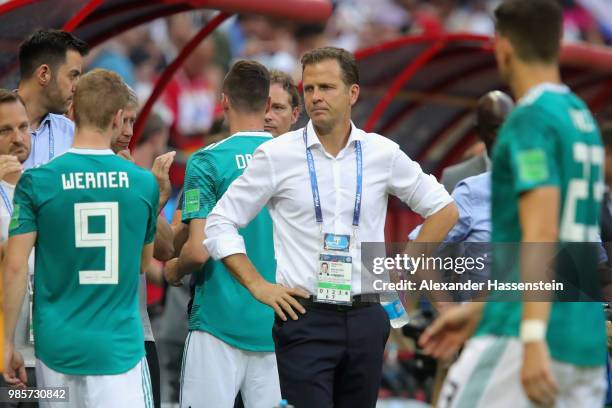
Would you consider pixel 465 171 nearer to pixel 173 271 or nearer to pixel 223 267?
pixel 223 267

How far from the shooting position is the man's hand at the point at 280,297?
572cm

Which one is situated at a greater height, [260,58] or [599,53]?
[260,58]

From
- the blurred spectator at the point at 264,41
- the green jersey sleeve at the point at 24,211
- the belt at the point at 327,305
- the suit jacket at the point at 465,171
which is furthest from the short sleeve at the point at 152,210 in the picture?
the blurred spectator at the point at 264,41

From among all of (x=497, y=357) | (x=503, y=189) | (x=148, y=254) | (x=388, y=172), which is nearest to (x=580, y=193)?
(x=503, y=189)

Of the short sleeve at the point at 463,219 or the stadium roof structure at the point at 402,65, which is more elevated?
the stadium roof structure at the point at 402,65

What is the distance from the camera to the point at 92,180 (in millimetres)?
5441

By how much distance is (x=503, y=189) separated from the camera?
4305 millimetres

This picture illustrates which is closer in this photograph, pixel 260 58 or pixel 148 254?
pixel 148 254

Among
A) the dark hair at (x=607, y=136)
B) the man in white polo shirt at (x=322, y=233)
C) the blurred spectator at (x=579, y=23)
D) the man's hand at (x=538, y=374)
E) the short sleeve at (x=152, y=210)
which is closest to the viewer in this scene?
the man's hand at (x=538, y=374)

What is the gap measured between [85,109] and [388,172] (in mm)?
1498

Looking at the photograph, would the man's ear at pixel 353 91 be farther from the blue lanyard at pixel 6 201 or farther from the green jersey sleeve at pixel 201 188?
the blue lanyard at pixel 6 201

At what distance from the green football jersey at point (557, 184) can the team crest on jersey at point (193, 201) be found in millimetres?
2619

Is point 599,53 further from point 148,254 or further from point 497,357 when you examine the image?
point 497,357

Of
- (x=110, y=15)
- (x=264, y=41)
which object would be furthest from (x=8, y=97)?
(x=264, y=41)
